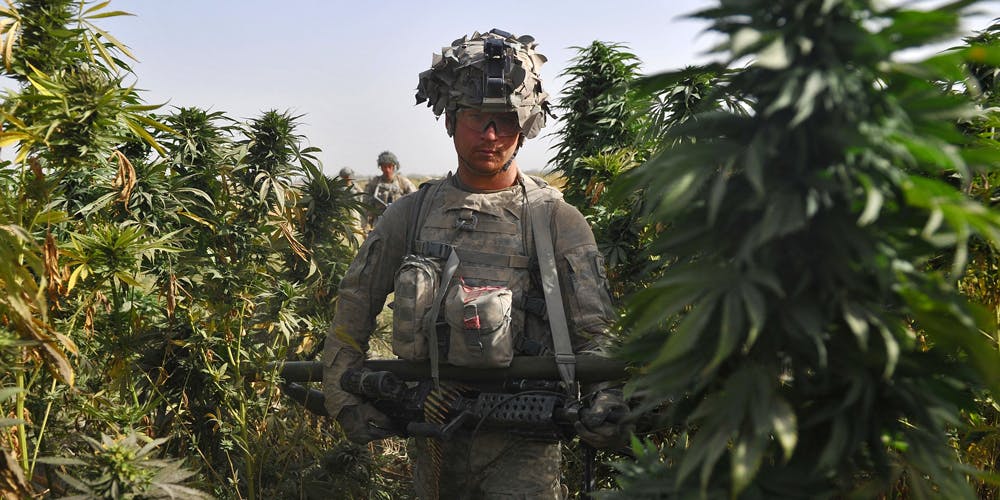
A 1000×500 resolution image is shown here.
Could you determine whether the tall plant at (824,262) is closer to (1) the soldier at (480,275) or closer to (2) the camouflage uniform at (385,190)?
(1) the soldier at (480,275)

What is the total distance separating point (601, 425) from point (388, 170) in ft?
36.8

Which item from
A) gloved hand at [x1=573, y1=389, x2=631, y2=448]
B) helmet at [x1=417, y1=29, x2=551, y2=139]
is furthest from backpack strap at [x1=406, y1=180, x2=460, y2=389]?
gloved hand at [x1=573, y1=389, x2=631, y2=448]

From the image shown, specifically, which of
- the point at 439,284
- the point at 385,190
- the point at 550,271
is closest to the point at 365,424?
the point at 439,284

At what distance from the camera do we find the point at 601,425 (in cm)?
314

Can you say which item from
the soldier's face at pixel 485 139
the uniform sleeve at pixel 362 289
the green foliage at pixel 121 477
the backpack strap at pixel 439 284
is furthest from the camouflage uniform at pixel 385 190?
the green foliage at pixel 121 477

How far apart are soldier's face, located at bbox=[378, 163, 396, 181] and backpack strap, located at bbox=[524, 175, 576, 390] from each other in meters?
10.1

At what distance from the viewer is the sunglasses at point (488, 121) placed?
382 centimetres

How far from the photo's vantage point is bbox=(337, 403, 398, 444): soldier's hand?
3.78 meters

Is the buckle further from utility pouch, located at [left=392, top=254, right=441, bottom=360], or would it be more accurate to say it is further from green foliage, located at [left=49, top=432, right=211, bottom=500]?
green foliage, located at [left=49, top=432, right=211, bottom=500]

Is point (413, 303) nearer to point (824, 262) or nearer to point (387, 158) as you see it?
point (824, 262)

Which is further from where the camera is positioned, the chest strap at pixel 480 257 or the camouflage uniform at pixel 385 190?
the camouflage uniform at pixel 385 190

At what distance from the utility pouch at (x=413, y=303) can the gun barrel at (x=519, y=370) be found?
11cm

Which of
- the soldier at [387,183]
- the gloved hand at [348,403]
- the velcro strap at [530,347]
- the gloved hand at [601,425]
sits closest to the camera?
the gloved hand at [601,425]

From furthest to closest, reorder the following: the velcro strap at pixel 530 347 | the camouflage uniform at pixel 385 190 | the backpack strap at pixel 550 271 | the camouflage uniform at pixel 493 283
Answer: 1. the camouflage uniform at pixel 385 190
2. the velcro strap at pixel 530 347
3. the camouflage uniform at pixel 493 283
4. the backpack strap at pixel 550 271
